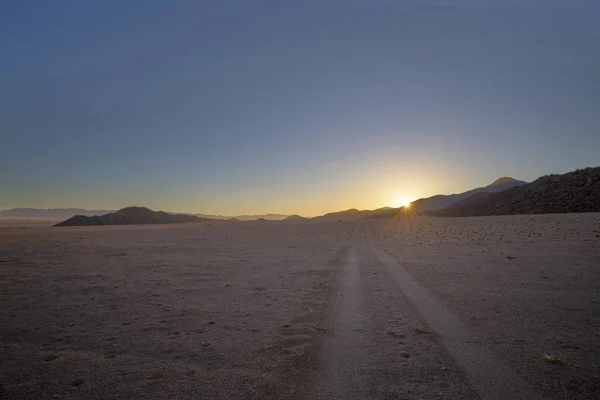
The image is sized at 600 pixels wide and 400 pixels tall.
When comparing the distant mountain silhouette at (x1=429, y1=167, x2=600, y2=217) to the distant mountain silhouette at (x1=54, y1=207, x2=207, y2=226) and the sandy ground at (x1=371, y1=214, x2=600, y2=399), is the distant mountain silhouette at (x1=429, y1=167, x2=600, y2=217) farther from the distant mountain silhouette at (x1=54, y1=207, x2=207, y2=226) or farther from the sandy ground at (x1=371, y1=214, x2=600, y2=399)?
the distant mountain silhouette at (x1=54, y1=207, x2=207, y2=226)

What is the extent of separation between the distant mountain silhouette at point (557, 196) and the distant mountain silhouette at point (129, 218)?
92870mm

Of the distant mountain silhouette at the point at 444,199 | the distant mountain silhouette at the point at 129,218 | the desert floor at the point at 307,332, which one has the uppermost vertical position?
the distant mountain silhouette at the point at 444,199

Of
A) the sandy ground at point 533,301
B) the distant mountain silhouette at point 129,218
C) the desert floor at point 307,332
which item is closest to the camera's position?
the desert floor at point 307,332

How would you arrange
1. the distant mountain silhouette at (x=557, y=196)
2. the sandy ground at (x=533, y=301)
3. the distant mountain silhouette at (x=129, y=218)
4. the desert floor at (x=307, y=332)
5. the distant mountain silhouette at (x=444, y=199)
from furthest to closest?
the distant mountain silhouette at (x=444, y=199)
the distant mountain silhouette at (x=129, y=218)
the distant mountain silhouette at (x=557, y=196)
the sandy ground at (x=533, y=301)
the desert floor at (x=307, y=332)

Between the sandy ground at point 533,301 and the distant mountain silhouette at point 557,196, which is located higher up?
the distant mountain silhouette at point 557,196

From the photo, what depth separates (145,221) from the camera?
9875 centimetres

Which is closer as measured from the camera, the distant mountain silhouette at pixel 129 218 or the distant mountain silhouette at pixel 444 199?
the distant mountain silhouette at pixel 129 218

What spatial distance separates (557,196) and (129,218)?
341 ft

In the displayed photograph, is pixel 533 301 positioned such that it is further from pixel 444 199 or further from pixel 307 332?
pixel 444 199

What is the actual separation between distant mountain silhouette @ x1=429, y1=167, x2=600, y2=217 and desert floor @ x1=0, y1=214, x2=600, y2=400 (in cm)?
3794

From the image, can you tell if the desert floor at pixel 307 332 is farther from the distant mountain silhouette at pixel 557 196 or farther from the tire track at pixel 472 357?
the distant mountain silhouette at pixel 557 196

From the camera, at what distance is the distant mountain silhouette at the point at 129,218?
81000 mm

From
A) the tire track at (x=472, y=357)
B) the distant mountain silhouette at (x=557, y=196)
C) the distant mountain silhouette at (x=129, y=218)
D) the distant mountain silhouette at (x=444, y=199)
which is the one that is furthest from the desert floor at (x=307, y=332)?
the distant mountain silhouette at (x=444, y=199)

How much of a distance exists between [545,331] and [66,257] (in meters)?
22.6
